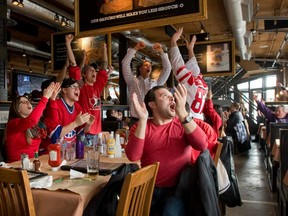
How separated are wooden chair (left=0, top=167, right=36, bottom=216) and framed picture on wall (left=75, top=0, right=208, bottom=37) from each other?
199 centimetres

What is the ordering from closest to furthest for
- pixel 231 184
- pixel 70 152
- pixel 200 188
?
pixel 200 188 → pixel 70 152 → pixel 231 184

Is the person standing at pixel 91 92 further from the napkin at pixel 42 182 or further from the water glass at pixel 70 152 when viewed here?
the napkin at pixel 42 182

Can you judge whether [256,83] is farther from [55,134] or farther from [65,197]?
[65,197]

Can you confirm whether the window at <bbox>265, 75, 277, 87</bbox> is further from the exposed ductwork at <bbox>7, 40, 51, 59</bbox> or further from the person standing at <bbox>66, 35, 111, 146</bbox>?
the person standing at <bbox>66, 35, 111, 146</bbox>

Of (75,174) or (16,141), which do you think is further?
(16,141)

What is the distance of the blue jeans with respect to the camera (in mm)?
1941

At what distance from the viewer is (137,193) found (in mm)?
1744

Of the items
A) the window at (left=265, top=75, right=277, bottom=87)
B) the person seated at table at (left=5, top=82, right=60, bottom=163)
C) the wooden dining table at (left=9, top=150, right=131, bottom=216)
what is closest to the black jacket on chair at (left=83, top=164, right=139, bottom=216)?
the wooden dining table at (left=9, top=150, right=131, bottom=216)

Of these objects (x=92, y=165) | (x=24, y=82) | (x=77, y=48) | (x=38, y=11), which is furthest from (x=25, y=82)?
(x=92, y=165)

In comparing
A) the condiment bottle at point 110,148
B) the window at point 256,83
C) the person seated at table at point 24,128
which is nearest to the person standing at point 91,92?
the condiment bottle at point 110,148

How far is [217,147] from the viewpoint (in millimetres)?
2613

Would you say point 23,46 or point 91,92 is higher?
point 23,46

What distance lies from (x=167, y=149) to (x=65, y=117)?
1.30 metres

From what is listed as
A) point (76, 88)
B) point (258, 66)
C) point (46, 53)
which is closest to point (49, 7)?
point (76, 88)
